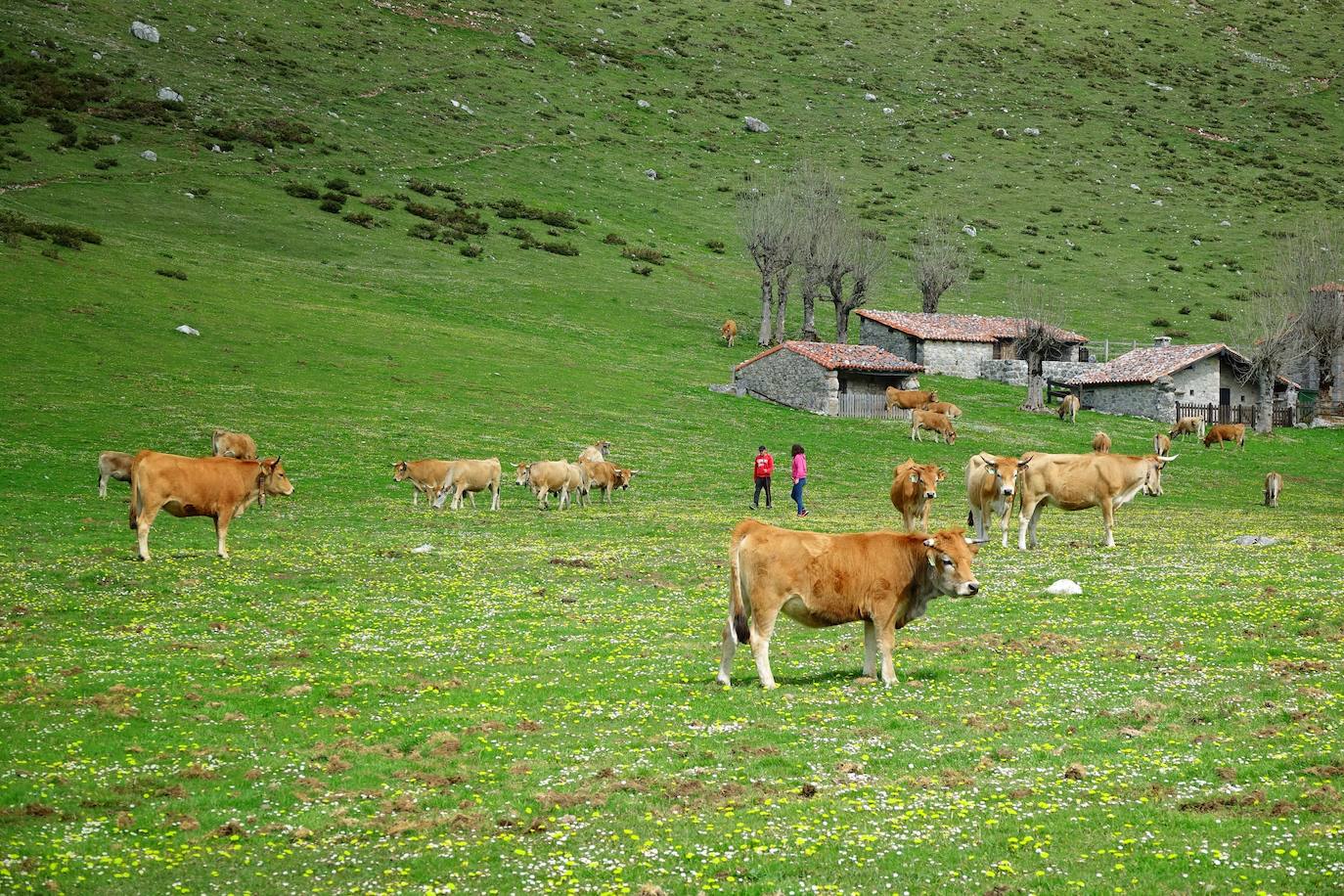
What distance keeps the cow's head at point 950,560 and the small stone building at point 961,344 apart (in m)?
66.8

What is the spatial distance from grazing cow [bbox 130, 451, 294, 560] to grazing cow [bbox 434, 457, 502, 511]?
1115 cm

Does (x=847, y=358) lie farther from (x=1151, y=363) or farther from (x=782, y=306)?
(x=1151, y=363)

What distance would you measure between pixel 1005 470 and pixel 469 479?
58.1 ft

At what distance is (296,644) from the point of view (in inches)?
762

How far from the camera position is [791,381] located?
68.6m

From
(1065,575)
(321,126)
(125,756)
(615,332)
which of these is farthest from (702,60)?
(125,756)

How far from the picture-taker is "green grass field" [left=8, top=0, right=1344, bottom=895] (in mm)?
11164

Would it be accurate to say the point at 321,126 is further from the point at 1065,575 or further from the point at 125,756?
the point at 125,756

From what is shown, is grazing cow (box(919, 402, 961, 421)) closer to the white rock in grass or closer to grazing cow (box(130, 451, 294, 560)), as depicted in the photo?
grazing cow (box(130, 451, 294, 560))

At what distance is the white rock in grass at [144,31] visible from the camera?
380ft

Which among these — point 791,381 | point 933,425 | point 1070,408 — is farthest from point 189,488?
point 1070,408

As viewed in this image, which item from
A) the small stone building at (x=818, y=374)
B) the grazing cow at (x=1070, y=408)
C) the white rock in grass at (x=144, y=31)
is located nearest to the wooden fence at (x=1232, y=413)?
the grazing cow at (x=1070, y=408)

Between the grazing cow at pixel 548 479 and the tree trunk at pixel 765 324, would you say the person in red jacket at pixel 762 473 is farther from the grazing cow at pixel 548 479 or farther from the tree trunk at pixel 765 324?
the tree trunk at pixel 765 324

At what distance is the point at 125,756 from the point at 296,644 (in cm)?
597
